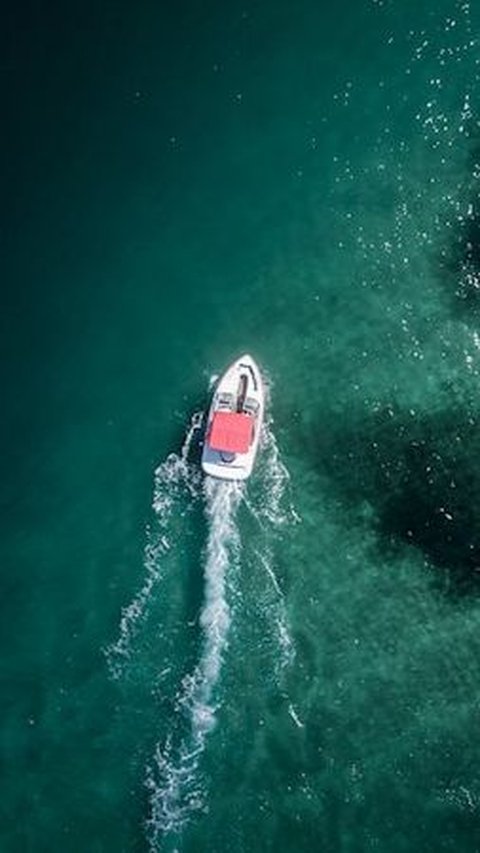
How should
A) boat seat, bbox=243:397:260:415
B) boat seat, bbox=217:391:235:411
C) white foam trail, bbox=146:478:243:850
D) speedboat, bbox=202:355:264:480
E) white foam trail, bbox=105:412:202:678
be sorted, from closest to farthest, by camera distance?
white foam trail, bbox=146:478:243:850 < white foam trail, bbox=105:412:202:678 < speedboat, bbox=202:355:264:480 < boat seat, bbox=243:397:260:415 < boat seat, bbox=217:391:235:411

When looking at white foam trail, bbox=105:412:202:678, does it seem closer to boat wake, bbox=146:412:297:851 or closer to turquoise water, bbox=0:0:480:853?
turquoise water, bbox=0:0:480:853

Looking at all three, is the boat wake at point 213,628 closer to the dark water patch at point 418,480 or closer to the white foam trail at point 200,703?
the white foam trail at point 200,703

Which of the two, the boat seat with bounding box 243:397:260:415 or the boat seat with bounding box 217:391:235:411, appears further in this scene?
the boat seat with bounding box 217:391:235:411

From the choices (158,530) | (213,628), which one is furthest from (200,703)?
(158,530)

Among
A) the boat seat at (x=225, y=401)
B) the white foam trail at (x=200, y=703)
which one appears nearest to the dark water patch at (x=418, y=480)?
the boat seat at (x=225, y=401)

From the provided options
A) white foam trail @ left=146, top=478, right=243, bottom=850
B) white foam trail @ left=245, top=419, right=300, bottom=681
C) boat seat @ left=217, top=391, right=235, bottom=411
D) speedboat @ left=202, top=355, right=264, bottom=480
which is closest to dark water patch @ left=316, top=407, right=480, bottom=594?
white foam trail @ left=245, top=419, right=300, bottom=681

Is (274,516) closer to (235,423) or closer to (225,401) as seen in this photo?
(235,423)

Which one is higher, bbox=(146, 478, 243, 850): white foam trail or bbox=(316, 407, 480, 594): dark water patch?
bbox=(316, 407, 480, 594): dark water patch

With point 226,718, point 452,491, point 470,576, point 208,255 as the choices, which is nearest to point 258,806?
point 226,718
